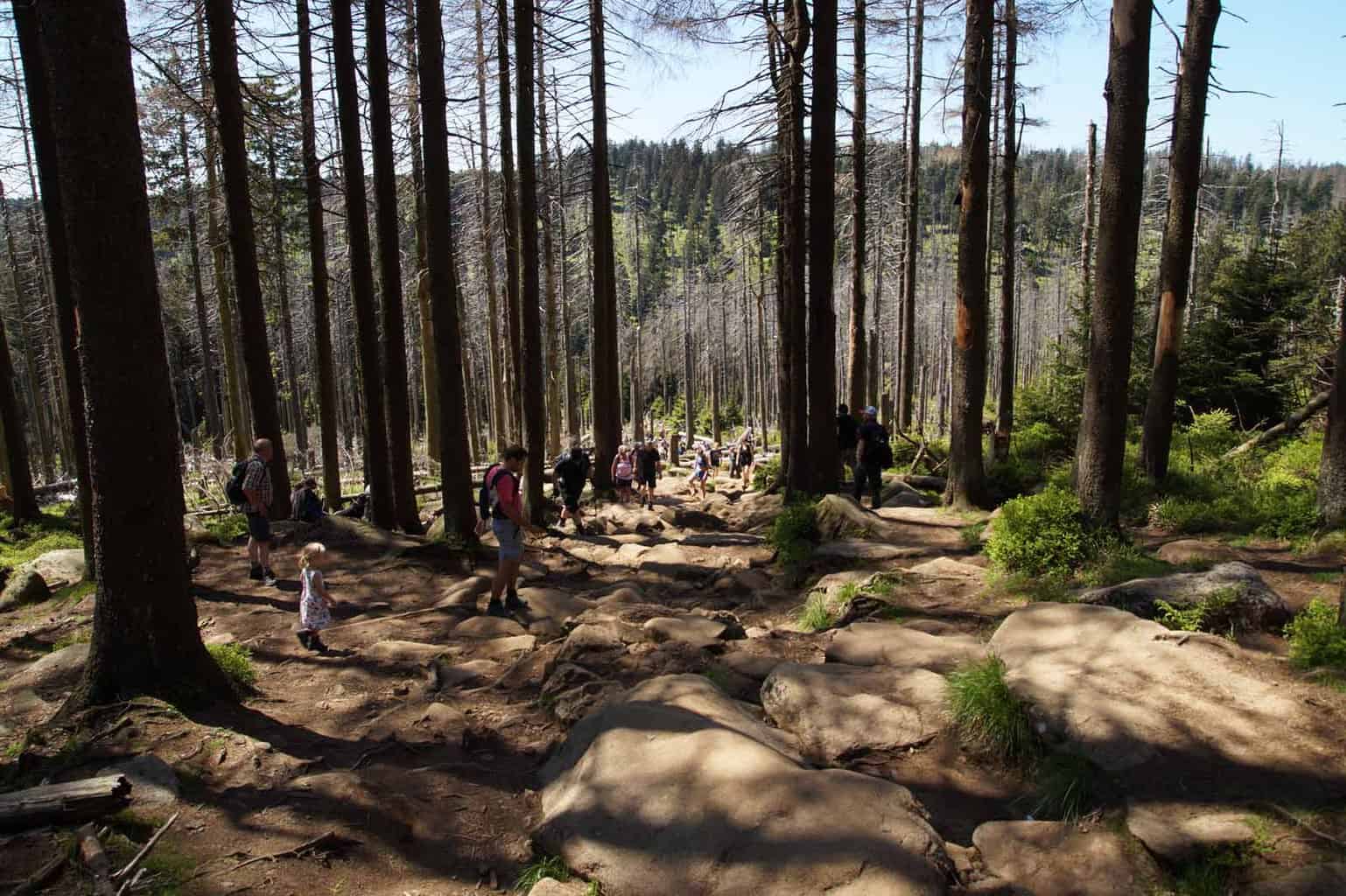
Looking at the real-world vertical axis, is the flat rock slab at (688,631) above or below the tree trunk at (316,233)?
below

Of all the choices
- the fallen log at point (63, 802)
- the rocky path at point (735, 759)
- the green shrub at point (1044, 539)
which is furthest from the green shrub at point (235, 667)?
the green shrub at point (1044, 539)

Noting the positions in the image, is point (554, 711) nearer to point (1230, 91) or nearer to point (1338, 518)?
point (1338, 518)


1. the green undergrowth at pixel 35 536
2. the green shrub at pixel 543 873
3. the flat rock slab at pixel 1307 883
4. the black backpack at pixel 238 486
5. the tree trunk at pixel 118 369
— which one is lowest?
the green undergrowth at pixel 35 536

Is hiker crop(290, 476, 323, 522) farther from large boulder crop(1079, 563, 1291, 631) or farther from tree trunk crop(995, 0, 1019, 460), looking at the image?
tree trunk crop(995, 0, 1019, 460)

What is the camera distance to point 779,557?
10078mm

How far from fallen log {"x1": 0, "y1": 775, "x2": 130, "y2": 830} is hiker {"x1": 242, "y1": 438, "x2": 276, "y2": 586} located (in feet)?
19.6

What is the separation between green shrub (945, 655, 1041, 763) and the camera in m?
4.49

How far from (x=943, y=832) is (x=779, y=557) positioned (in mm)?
6152

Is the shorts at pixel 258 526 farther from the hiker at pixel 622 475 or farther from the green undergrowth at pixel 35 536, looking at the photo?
the hiker at pixel 622 475

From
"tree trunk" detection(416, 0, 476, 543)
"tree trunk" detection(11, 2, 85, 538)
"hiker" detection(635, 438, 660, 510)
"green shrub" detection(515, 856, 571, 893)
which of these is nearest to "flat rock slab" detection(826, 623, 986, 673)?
"green shrub" detection(515, 856, 571, 893)

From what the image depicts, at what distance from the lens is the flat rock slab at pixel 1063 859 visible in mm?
3354

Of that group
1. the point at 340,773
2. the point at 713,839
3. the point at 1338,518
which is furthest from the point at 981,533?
the point at 340,773

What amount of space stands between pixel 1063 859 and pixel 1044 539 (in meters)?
4.49

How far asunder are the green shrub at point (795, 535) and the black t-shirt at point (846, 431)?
402 centimetres
